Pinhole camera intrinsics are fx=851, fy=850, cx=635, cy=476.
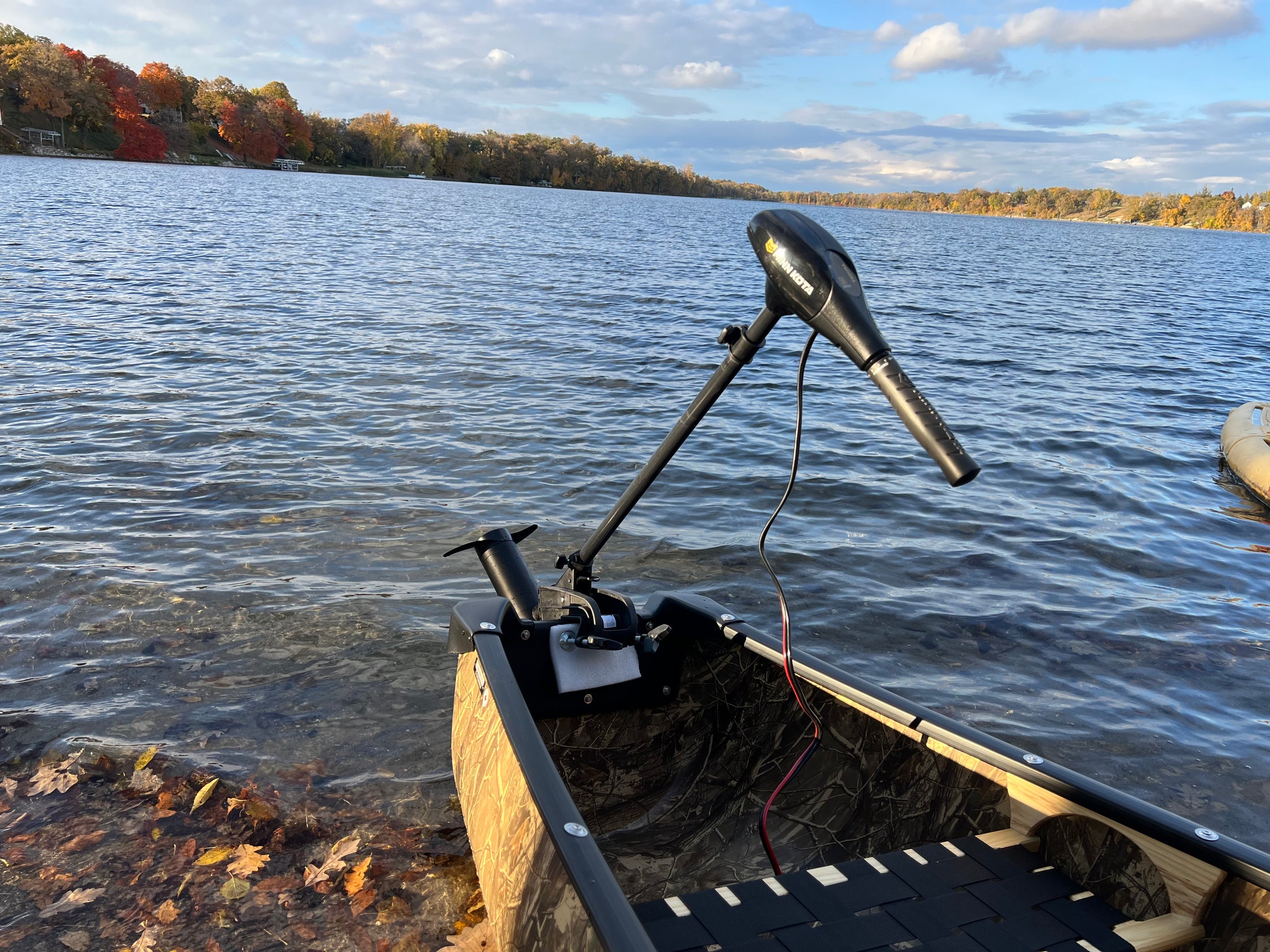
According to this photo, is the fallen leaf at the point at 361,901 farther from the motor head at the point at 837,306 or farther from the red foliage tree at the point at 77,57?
the red foliage tree at the point at 77,57

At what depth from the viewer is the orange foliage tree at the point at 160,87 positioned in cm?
11938

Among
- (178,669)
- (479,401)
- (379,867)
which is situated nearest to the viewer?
(379,867)

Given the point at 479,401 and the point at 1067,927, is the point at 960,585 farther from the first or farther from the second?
the point at 479,401

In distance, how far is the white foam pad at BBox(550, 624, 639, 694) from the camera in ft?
11.2

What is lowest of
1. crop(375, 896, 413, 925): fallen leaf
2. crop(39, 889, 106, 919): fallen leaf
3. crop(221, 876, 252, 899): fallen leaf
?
crop(221, 876, 252, 899): fallen leaf

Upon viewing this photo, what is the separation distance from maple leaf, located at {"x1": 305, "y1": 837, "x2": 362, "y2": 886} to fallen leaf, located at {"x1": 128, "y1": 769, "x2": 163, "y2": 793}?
99 cm

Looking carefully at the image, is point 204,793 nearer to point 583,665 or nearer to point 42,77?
point 583,665

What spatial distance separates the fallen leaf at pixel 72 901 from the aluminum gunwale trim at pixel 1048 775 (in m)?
2.72

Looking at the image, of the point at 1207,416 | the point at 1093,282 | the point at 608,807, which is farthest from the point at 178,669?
Answer: the point at 1093,282

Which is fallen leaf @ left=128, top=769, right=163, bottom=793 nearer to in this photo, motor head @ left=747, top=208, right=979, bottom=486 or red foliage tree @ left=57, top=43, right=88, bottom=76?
motor head @ left=747, top=208, right=979, bottom=486

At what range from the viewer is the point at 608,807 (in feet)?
11.8

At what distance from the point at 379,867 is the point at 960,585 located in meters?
5.11

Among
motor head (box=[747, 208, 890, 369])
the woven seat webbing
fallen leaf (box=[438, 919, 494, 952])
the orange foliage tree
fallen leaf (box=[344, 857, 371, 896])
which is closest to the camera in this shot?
motor head (box=[747, 208, 890, 369])

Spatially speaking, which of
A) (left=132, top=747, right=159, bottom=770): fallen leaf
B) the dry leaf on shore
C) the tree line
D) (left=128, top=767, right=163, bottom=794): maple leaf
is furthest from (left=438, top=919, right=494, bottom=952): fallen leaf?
the tree line
